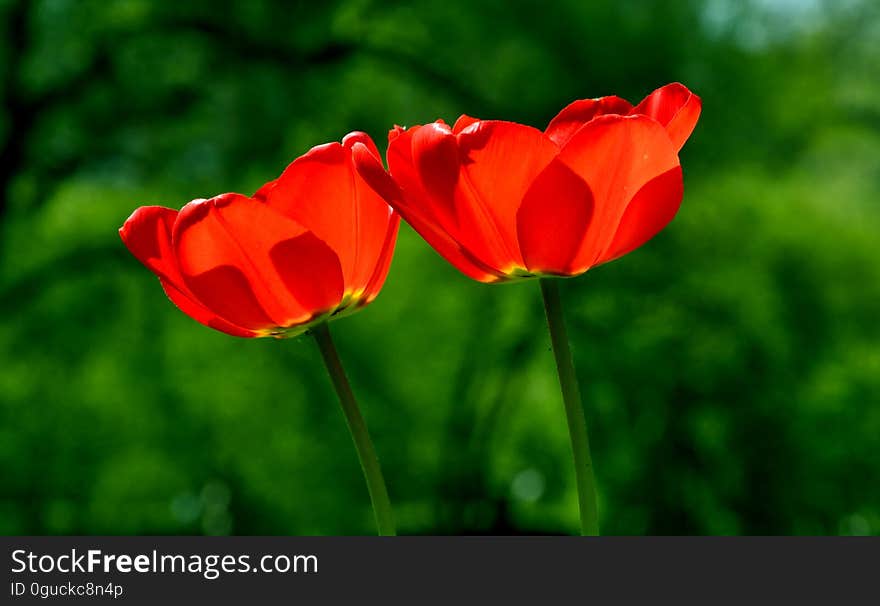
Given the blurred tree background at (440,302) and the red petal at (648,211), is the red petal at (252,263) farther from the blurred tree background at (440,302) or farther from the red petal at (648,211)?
the blurred tree background at (440,302)

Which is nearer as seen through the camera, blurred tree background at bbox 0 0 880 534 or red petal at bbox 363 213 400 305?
red petal at bbox 363 213 400 305

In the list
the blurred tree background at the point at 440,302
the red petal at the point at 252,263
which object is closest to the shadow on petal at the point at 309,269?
the red petal at the point at 252,263

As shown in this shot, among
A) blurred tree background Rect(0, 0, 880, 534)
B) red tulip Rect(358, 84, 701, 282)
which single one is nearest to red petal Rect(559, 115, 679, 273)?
red tulip Rect(358, 84, 701, 282)

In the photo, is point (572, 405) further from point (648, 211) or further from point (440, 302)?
point (440, 302)

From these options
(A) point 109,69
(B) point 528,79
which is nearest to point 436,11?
(B) point 528,79

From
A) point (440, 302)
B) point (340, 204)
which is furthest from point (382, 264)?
point (440, 302)

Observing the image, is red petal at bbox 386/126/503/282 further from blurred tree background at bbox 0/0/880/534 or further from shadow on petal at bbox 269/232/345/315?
blurred tree background at bbox 0/0/880/534
